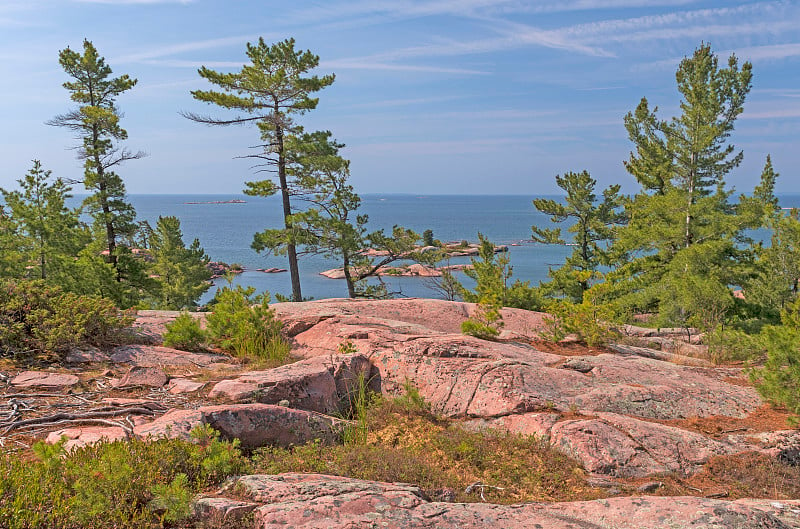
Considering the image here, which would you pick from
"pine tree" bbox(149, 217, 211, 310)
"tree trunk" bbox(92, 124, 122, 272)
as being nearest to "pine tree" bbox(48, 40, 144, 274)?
"tree trunk" bbox(92, 124, 122, 272)

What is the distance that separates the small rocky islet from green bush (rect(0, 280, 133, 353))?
335mm

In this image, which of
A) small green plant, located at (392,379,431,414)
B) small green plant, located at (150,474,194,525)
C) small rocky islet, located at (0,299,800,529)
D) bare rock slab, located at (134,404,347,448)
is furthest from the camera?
small green plant, located at (392,379,431,414)

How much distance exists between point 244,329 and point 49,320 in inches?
102

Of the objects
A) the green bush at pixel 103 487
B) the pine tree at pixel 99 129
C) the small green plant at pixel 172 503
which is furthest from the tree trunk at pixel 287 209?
the small green plant at pixel 172 503

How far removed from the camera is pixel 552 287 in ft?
89.5

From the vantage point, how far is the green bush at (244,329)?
27.0 ft

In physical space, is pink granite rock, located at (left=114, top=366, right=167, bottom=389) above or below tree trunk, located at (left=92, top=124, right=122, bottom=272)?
below

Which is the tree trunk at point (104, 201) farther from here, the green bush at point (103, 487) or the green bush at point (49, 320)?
the green bush at point (103, 487)

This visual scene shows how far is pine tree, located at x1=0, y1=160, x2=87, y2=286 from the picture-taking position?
21.2m

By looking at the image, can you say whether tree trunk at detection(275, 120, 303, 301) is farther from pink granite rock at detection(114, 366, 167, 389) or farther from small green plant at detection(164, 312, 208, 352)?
pink granite rock at detection(114, 366, 167, 389)

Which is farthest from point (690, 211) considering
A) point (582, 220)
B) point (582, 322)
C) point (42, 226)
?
point (42, 226)

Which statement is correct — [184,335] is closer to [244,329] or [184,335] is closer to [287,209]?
[244,329]

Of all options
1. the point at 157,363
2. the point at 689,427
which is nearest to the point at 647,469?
the point at 689,427

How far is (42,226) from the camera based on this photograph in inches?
864
